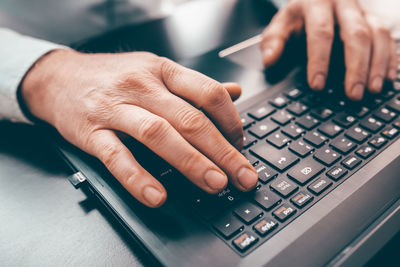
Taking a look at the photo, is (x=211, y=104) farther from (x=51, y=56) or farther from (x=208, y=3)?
(x=208, y=3)

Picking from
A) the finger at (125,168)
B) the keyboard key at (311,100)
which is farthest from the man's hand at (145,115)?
the keyboard key at (311,100)

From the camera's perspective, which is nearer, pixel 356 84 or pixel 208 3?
pixel 356 84

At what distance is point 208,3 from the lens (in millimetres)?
750

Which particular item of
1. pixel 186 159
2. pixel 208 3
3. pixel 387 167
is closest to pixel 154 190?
pixel 186 159

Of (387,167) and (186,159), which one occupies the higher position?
(186,159)

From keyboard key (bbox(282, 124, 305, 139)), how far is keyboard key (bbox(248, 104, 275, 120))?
0.11 ft

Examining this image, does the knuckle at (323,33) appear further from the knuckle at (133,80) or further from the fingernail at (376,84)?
the knuckle at (133,80)

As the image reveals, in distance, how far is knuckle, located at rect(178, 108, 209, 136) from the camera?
0.36m

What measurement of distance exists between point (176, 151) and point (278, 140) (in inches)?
5.1

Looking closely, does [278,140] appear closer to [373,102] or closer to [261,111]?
[261,111]

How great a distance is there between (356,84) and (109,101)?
1.10 feet

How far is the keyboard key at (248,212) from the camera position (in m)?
0.31

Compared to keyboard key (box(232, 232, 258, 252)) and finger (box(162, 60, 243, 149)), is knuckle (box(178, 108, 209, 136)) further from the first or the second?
keyboard key (box(232, 232, 258, 252))

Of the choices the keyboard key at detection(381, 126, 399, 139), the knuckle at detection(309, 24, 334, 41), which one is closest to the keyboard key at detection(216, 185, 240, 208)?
the keyboard key at detection(381, 126, 399, 139)
